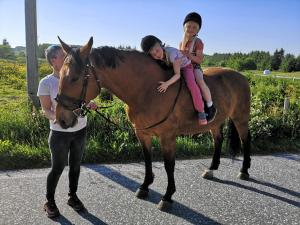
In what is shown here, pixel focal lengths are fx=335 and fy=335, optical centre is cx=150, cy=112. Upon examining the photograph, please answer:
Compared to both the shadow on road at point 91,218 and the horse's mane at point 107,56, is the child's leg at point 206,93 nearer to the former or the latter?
the horse's mane at point 107,56

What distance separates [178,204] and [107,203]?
84 centimetres

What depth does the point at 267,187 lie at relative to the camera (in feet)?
15.2

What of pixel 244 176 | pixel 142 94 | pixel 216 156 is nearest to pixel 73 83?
pixel 142 94

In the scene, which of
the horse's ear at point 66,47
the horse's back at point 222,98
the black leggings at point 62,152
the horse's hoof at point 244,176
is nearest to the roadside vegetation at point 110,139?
the horse's hoof at point 244,176

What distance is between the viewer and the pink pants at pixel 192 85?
399 cm

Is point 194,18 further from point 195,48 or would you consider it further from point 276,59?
point 276,59

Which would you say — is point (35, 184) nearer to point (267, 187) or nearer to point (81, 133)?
point (81, 133)

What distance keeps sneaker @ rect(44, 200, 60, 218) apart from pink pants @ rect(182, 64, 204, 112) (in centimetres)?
197

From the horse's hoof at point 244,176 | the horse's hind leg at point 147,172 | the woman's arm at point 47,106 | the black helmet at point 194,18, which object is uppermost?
the black helmet at point 194,18

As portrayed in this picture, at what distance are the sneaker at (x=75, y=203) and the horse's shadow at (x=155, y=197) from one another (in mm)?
841

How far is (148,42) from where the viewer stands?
12.2 ft

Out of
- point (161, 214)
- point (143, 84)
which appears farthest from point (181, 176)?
point (143, 84)

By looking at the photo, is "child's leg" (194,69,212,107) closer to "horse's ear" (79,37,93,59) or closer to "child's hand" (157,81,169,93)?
"child's hand" (157,81,169,93)

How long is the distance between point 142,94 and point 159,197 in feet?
4.52
